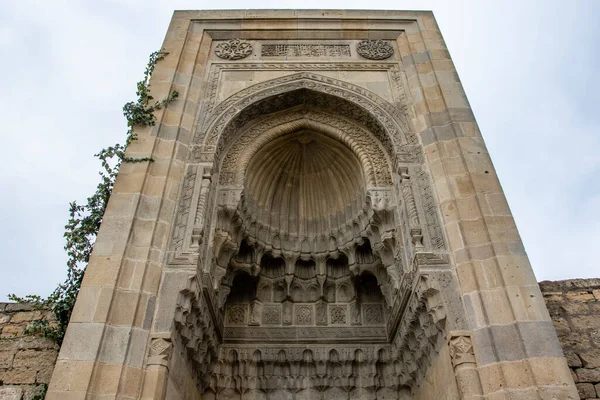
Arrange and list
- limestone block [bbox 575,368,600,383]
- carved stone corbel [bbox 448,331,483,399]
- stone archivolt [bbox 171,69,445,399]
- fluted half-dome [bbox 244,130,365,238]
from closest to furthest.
A: carved stone corbel [bbox 448,331,483,399], limestone block [bbox 575,368,600,383], stone archivolt [bbox 171,69,445,399], fluted half-dome [bbox 244,130,365,238]

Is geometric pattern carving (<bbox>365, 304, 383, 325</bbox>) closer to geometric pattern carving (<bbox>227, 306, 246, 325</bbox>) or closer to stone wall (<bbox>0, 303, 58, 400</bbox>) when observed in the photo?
geometric pattern carving (<bbox>227, 306, 246, 325</bbox>)

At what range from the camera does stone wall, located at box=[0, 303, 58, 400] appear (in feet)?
16.9

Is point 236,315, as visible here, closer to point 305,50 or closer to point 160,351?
point 160,351

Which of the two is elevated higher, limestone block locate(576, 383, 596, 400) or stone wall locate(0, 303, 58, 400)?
stone wall locate(0, 303, 58, 400)

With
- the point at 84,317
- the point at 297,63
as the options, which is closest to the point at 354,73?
the point at 297,63

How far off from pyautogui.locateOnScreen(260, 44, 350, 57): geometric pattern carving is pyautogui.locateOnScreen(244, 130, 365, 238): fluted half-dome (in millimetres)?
1510

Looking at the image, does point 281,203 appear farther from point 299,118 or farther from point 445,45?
point 445,45

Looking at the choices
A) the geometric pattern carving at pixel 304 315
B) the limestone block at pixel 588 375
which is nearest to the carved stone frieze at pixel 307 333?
the geometric pattern carving at pixel 304 315

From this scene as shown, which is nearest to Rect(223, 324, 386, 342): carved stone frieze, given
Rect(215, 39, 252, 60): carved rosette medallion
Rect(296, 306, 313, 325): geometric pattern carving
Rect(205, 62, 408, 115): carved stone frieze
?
Answer: Rect(296, 306, 313, 325): geometric pattern carving

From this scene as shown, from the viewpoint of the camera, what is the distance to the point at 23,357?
17.7 feet

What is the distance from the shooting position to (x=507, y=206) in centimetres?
569

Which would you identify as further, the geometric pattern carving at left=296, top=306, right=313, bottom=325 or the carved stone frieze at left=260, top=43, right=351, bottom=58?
the carved stone frieze at left=260, top=43, right=351, bottom=58

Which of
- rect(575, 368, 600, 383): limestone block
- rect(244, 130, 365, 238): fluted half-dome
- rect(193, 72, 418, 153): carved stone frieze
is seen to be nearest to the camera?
rect(575, 368, 600, 383): limestone block

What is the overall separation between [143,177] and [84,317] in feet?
6.67
